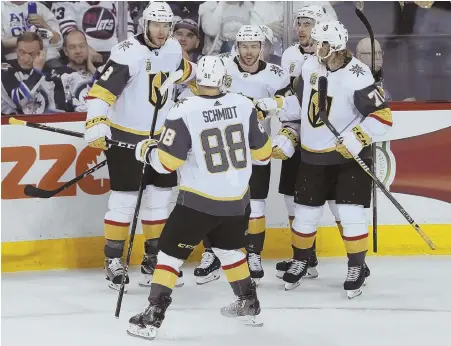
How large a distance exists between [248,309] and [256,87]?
1152 mm

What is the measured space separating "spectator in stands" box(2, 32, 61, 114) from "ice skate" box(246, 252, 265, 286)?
135cm

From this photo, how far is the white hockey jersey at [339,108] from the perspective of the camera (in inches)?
168

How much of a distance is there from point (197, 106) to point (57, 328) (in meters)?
1.07

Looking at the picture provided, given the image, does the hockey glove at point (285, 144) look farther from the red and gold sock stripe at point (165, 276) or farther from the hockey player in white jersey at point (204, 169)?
the red and gold sock stripe at point (165, 276)

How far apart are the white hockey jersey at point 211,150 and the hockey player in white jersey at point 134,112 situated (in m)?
0.69

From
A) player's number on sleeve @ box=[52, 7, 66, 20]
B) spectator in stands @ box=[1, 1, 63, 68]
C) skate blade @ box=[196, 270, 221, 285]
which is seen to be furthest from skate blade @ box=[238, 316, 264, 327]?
player's number on sleeve @ box=[52, 7, 66, 20]

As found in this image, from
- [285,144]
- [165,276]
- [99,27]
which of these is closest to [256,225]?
[285,144]

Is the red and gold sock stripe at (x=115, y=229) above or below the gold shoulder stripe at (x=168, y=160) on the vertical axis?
below

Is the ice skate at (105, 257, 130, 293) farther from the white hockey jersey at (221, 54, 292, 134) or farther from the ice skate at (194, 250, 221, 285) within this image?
the white hockey jersey at (221, 54, 292, 134)

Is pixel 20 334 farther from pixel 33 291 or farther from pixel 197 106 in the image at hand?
pixel 197 106

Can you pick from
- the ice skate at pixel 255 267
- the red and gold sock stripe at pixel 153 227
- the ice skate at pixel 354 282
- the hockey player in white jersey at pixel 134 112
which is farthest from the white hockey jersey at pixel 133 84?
the ice skate at pixel 354 282

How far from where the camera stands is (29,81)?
519cm

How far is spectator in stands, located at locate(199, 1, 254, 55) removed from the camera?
538 centimetres

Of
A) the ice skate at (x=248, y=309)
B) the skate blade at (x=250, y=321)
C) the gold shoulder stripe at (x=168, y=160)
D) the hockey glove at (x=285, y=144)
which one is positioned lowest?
the skate blade at (x=250, y=321)
